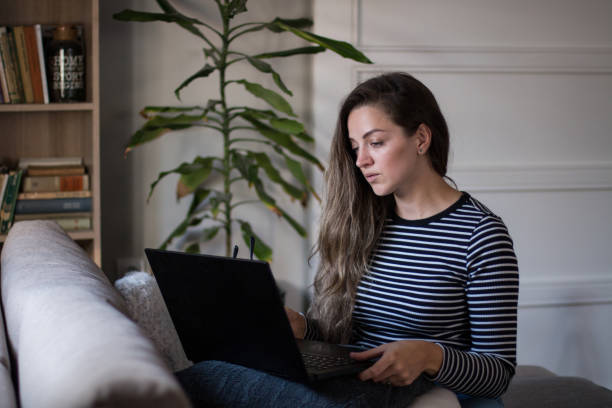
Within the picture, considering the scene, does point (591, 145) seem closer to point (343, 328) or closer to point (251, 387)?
point (343, 328)

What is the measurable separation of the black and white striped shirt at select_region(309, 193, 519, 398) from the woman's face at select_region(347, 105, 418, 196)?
12 centimetres

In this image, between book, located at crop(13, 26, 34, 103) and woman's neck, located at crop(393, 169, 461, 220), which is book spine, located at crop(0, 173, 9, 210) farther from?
woman's neck, located at crop(393, 169, 461, 220)

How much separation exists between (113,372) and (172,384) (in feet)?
0.18

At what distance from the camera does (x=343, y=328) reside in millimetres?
1551

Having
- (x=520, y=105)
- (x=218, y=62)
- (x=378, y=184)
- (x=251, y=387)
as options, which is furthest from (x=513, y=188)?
(x=251, y=387)

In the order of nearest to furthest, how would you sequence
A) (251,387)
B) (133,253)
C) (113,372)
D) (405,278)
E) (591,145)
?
(113,372), (251,387), (405,278), (133,253), (591,145)

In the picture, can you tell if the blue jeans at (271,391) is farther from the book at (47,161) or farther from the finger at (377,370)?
the book at (47,161)

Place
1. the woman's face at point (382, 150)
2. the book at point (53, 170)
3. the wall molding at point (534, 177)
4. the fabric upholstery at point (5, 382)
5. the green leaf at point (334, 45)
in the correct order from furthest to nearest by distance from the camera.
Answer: the wall molding at point (534, 177), the book at point (53, 170), the green leaf at point (334, 45), the woman's face at point (382, 150), the fabric upholstery at point (5, 382)

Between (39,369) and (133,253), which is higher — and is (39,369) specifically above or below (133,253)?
above

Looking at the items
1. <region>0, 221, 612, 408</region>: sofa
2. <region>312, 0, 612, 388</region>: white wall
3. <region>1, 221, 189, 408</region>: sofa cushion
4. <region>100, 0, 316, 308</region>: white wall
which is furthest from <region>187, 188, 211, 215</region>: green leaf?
<region>1, 221, 189, 408</region>: sofa cushion

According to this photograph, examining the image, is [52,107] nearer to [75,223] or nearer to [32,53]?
[32,53]

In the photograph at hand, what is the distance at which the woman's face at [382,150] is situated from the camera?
1478 millimetres

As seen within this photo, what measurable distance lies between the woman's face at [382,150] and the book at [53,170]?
4.24 ft

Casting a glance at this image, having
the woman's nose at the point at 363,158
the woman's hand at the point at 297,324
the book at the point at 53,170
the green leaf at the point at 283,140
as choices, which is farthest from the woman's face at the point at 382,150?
the book at the point at 53,170
